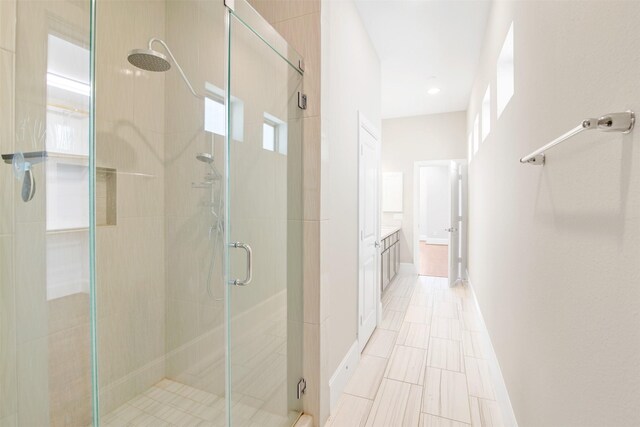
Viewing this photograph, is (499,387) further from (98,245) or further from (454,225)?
(454,225)

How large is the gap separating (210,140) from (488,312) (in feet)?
9.29

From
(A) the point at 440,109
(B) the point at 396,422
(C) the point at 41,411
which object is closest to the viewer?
(C) the point at 41,411

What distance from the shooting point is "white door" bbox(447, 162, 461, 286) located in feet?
16.7

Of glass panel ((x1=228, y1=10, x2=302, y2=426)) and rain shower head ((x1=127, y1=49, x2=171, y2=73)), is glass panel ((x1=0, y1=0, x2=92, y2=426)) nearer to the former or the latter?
rain shower head ((x1=127, y1=49, x2=171, y2=73))

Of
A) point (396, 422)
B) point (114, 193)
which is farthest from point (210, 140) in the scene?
point (396, 422)

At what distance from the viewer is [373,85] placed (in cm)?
330

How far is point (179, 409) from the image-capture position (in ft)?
4.72

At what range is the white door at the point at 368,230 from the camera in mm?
2850

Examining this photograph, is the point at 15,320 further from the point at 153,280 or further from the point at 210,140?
the point at 210,140

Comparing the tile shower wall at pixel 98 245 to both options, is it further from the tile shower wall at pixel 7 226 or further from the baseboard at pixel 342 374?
the baseboard at pixel 342 374

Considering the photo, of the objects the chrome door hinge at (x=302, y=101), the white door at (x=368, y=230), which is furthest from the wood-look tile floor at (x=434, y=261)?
the chrome door hinge at (x=302, y=101)

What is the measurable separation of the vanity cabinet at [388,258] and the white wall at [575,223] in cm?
240

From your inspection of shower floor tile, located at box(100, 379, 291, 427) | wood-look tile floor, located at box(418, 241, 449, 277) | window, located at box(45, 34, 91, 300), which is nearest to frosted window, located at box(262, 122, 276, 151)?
window, located at box(45, 34, 91, 300)

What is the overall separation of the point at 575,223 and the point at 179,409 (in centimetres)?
178
